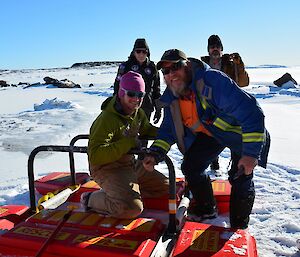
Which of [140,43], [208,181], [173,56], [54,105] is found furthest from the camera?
[54,105]

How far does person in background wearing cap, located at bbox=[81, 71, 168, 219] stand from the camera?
3.06 meters

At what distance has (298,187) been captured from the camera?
448 centimetres

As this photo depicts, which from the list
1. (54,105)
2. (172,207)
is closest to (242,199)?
(172,207)

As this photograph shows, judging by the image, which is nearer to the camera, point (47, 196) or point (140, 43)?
point (47, 196)

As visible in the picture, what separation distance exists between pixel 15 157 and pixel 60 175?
6.75 feet

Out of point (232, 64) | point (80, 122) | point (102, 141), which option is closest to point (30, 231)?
point (102, 141)

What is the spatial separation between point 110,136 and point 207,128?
774 mm

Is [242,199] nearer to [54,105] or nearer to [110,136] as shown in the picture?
[110,136]

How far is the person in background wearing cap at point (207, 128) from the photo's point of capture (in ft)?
8.51

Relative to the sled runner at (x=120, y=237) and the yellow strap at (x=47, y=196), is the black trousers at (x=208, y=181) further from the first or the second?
the yellow strap at (x=47, y=196)

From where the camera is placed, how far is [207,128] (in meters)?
3.04

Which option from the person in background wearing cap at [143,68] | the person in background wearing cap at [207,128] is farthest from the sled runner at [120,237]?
the person in background wearing cap at [143,68]

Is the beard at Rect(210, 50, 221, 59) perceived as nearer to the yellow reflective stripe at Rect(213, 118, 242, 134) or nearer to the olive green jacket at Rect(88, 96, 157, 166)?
the olive green jacket at Rect(88, 96, 157, 166)

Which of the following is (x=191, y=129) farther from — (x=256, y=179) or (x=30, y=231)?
(x=256, y=179)
